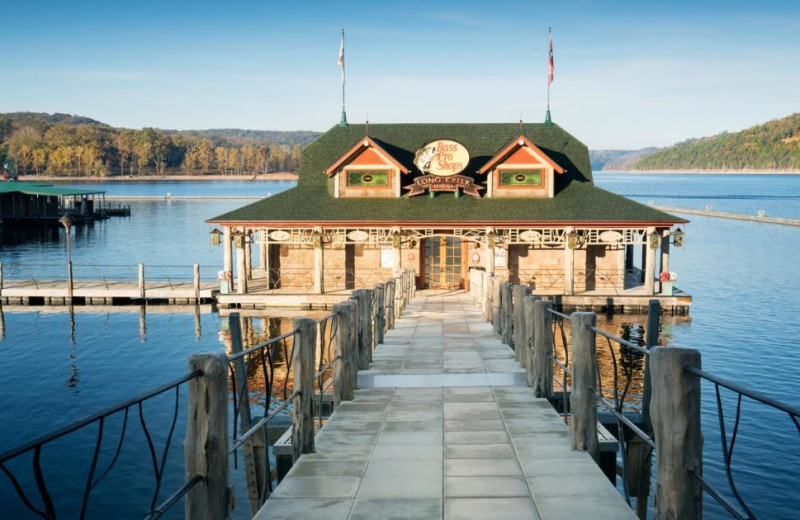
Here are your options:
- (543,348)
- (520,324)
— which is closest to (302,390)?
(543,348)

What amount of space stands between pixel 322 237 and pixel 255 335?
619 cm

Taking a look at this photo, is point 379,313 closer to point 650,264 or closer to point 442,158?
point 442,158

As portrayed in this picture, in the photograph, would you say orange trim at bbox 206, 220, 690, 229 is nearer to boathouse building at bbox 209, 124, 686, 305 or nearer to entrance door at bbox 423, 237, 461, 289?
boathouse building at bbox 209, 124, 686, 305

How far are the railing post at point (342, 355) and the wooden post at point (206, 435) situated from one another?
16.8 feet

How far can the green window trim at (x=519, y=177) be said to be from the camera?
3744 centimetres

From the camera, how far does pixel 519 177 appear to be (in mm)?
37500

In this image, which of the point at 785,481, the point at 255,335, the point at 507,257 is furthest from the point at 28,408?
the point at 507,257

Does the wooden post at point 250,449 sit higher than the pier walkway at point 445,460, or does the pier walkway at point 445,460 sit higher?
the pier walkway at point 445,460

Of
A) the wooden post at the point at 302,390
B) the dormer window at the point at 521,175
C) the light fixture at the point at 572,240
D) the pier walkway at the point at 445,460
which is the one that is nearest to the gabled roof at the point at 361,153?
the dormer window at the point at 521,175

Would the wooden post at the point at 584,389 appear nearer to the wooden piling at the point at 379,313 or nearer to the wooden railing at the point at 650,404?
the wooden railing at the point at 650,404

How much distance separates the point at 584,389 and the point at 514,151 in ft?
96.1

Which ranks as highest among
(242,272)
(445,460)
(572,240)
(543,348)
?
(572,240)

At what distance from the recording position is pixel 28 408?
69.6ft

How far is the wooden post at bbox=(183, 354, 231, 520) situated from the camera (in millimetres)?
5723
